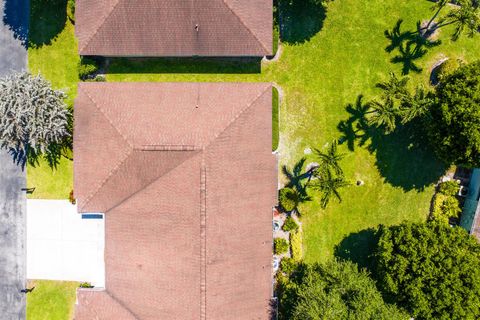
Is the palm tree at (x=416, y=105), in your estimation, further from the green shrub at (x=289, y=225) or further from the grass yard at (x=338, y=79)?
the green shrub at (x=289, y=225)

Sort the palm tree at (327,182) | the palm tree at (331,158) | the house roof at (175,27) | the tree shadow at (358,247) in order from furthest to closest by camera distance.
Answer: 1. the tree shadow at (358,247)
2. the palm tree at (331,158)
3. the palm tree at (327,182)
4. the house roof at (175,27)

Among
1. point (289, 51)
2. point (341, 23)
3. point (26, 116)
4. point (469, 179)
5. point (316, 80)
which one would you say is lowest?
point (469, 179)

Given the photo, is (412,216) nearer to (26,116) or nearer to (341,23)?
(341,23)

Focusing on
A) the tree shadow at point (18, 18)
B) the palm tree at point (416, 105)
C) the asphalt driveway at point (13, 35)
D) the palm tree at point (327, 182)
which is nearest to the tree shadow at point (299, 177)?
the palm tree at point (327, 182)

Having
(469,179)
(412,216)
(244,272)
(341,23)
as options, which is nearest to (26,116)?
(244,272)

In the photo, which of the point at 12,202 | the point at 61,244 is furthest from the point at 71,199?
the point at 12,202

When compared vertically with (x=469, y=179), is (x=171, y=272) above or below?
below

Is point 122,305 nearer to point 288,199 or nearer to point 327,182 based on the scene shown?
point 288,199

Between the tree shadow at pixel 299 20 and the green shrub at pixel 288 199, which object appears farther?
the tree shadow at pixel 299 20
